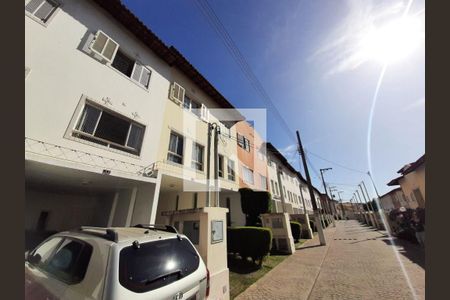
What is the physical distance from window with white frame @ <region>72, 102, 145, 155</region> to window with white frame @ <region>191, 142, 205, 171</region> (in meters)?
3.51

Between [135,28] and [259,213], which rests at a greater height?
[135,28]

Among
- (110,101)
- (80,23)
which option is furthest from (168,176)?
(80,23)

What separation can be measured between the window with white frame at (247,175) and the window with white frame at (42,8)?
14623 mm

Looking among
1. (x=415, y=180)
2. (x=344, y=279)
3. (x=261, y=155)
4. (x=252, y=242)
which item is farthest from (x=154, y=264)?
(x=415, y=180)

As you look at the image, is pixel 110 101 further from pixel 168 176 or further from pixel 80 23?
pixel 168 176

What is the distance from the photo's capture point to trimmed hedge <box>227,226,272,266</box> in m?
8.14

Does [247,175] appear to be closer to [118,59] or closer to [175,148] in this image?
[175,148]

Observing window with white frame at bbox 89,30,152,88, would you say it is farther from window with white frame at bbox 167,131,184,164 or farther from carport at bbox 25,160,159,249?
carport at bbox 25,160,159,249

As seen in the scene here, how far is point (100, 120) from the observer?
7004 mm

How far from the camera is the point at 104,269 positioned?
2.18 meters

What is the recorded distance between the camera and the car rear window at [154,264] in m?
2.20

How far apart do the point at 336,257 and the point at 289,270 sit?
3.66 m

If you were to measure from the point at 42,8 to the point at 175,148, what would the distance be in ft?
23.1

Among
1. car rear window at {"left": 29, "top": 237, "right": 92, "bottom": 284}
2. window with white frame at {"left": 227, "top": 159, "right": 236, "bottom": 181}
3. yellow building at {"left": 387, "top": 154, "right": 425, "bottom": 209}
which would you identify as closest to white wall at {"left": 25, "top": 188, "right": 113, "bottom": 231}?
car rear window at {"left": 29, "top": 237, "right": 92, "bottom": 284}
